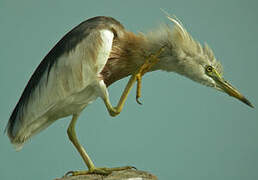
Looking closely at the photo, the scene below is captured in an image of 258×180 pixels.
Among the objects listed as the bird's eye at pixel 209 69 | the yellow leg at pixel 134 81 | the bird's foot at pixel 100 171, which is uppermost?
the yellow leg at pixel 134 81

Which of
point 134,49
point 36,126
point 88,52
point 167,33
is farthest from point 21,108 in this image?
point 167,33

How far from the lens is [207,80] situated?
346 cm

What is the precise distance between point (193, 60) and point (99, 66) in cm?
75

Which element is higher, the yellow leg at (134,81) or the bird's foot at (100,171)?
the yellow leg at (134,81)

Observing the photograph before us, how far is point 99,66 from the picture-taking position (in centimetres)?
320

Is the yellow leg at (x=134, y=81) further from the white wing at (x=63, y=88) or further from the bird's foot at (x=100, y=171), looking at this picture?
the bird's foot at (x=100, y=171)

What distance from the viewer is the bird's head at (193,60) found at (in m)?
3.31

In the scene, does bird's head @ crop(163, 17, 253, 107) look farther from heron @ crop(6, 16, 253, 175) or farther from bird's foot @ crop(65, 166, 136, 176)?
bird's foot @ crop(65, 166, 136, 176)

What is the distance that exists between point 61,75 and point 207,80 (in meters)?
1.18

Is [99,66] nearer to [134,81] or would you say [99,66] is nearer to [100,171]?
[134,81]

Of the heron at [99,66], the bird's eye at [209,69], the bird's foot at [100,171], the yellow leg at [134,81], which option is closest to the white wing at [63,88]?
the heron at [99,66]

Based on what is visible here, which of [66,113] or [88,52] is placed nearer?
[88,52]

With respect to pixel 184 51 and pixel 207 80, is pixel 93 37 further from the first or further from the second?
Answer: pixel 207 80

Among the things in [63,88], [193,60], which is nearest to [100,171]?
[63,88]
